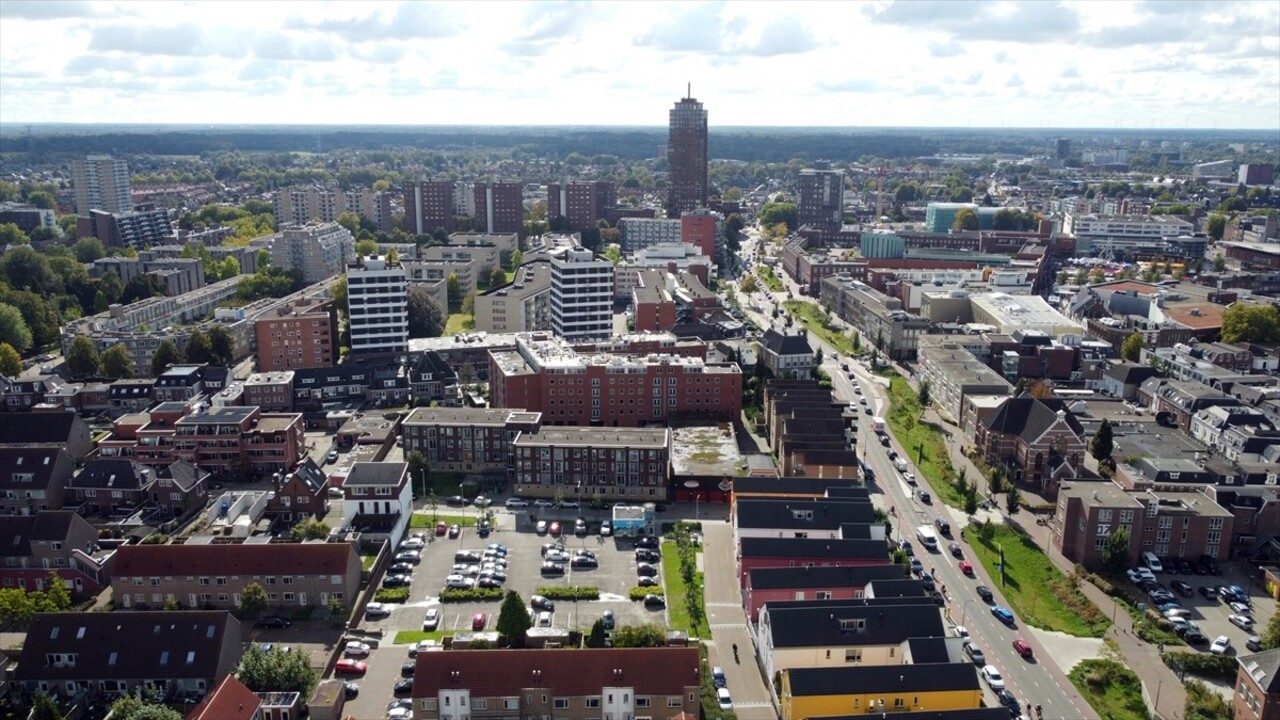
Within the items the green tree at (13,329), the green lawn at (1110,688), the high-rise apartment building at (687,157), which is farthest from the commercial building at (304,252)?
the green lawn at (1110,688)

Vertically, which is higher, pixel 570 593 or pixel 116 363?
pixel 116 363

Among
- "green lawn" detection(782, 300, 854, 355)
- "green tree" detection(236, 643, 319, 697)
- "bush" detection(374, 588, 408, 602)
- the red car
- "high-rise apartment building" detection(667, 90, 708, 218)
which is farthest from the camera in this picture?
"high-rise apartment building" detection(667, 90, 708, 218)

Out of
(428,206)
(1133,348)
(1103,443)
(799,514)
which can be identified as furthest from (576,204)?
(799,514)

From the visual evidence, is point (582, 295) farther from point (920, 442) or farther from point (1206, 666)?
point (1206, 666)

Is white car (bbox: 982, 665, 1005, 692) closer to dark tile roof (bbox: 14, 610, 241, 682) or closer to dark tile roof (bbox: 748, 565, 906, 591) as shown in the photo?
dark tile roof (bbox: 748, 565, 906, 591)

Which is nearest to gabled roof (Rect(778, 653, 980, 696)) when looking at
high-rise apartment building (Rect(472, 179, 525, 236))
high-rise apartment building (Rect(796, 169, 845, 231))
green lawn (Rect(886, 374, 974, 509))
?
green lawn (Rect(886, 374, 974, 509))
